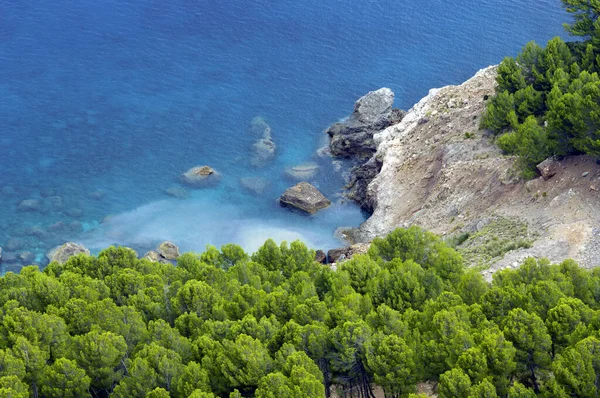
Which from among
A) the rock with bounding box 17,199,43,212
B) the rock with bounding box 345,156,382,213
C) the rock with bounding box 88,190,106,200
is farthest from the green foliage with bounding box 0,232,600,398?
the rock with bounding box 88,190,106,200

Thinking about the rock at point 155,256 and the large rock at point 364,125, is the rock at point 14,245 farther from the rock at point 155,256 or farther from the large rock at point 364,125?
the large rock at point 364,125

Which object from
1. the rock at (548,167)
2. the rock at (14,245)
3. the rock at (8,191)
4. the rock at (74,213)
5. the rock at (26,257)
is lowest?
the rock at (548,167)

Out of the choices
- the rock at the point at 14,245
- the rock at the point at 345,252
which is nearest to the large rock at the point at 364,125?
the rock at the point at 345,252

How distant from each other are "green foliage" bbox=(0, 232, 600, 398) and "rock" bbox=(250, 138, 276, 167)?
4491 centimetres

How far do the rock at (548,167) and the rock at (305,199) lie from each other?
114 feet

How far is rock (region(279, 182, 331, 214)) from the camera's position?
109000 millimetres

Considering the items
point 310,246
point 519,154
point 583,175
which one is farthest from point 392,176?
point 583,175

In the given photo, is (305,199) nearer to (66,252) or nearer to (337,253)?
(337,253)

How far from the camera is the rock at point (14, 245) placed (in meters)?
105

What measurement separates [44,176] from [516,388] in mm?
84956

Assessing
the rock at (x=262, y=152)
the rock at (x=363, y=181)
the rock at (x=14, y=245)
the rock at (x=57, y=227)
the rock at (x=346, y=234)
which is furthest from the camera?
the rock at (x=262, y=152)

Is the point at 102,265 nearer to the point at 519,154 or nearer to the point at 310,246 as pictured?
the point at 310,246

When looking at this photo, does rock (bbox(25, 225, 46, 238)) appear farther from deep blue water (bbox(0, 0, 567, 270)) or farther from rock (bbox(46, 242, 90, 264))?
rock (bbox(46, 242, 90, 264))

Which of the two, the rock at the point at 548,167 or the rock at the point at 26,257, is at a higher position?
the rock at the point at 26,257
